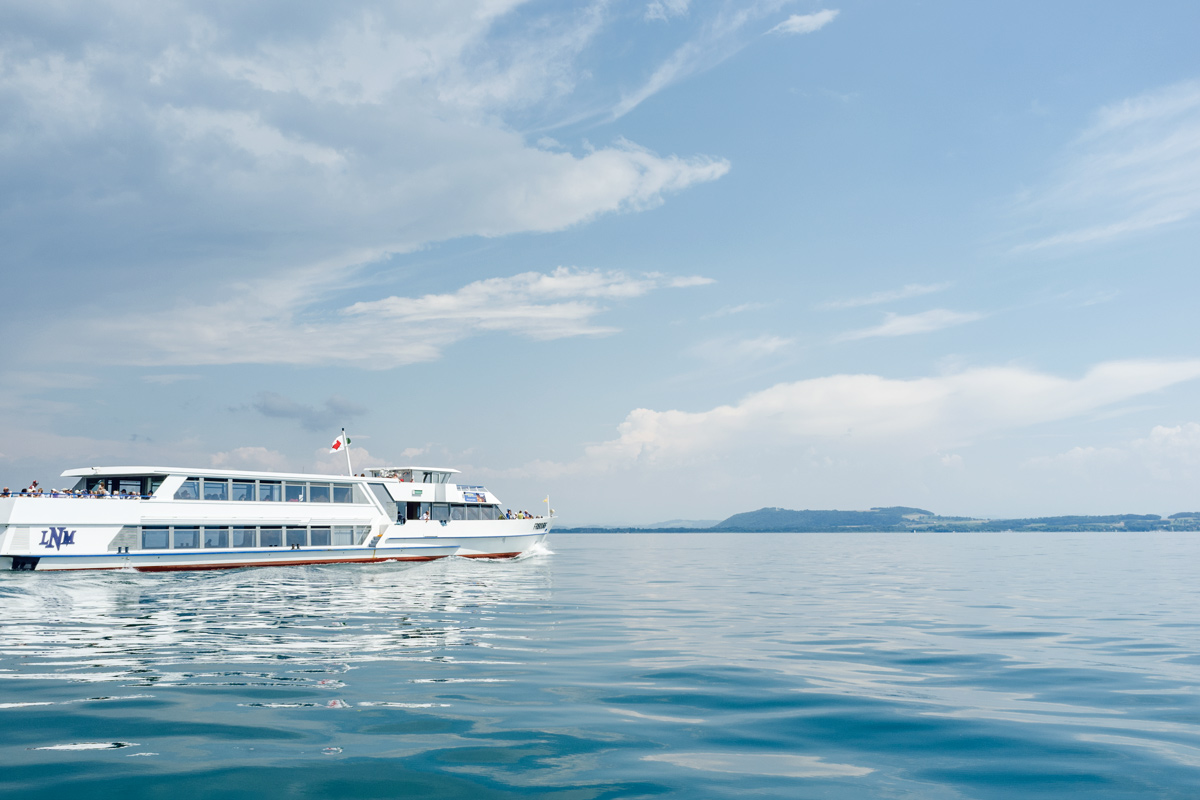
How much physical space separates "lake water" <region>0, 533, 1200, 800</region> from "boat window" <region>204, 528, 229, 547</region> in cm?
1606

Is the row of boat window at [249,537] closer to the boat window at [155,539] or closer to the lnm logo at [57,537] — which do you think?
the boat window at [155,539]

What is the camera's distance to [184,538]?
40.7 m

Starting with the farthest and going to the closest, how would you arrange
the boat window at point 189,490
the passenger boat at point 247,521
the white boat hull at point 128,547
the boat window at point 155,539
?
the boat window at point 189,490, the boat window at point 155,539, the passenger boat at point 247,521, the white boat hull at point 128,547

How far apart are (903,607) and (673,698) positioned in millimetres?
18128

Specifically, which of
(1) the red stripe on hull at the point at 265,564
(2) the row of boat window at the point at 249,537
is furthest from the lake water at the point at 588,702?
(2) the row of boat window at the point at 249,537

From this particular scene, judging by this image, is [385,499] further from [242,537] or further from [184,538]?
[184,538]

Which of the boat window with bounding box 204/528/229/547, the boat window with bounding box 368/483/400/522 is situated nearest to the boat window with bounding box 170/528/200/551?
the boat window with bounding box 204/528/229/547

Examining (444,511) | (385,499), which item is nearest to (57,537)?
(385,499)

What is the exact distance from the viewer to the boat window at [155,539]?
39.3 meters

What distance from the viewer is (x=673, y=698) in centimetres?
1188

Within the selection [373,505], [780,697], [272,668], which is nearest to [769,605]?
[780,697]

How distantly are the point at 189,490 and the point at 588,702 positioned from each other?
122 feet

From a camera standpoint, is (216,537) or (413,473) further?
(413,473)

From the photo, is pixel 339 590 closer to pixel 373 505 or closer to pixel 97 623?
pixel 97 623
